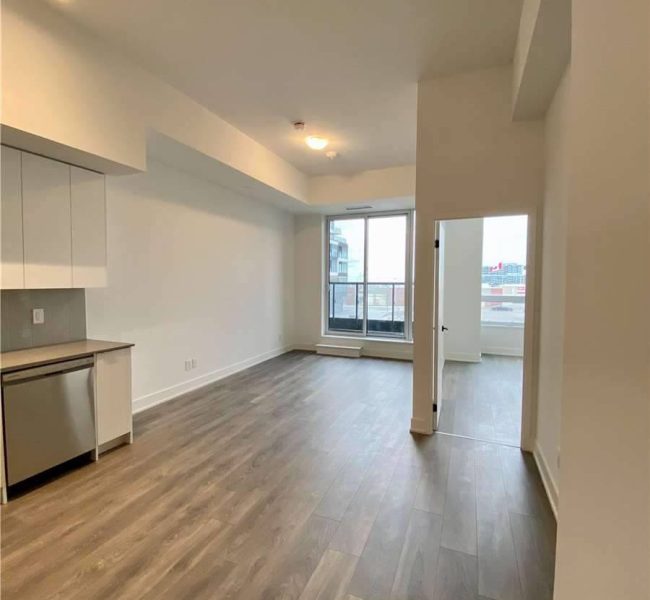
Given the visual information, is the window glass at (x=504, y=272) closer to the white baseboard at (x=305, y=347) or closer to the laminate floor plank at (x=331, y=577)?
the white baseboard at (x=305, y=347)

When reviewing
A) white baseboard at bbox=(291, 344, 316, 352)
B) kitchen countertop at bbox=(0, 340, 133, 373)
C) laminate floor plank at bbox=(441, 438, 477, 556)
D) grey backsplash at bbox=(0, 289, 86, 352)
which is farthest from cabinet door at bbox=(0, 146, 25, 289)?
white baseboard at bbox=(291, 344, 316, 352)

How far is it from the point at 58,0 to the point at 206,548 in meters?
3.50

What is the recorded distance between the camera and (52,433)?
2.53 m

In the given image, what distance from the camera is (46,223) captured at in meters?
2.64

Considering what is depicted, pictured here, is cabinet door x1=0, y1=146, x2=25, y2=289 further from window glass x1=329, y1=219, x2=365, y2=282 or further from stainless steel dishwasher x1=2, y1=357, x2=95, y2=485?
window glass x1=329, y1=219, x2=365, y2=282

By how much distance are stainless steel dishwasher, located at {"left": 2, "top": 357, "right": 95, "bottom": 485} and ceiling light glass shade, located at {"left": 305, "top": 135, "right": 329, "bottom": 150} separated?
3460 mm

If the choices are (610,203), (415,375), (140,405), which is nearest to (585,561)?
(610,203)

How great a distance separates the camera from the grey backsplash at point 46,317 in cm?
270

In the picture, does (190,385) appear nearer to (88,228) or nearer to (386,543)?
(88,228)

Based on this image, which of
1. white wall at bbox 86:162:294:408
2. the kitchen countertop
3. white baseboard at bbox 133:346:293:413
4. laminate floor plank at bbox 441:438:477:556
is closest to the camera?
laminate floor plank at bbox 441:438:477:556

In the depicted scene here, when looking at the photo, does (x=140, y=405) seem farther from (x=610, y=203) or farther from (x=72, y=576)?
(x=610, y=203)

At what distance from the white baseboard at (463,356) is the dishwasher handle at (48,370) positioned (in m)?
5.74

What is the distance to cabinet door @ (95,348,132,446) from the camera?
2.87 meters

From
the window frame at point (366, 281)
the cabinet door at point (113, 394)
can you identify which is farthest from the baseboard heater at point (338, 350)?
the cabinet door at point (113, 394)
